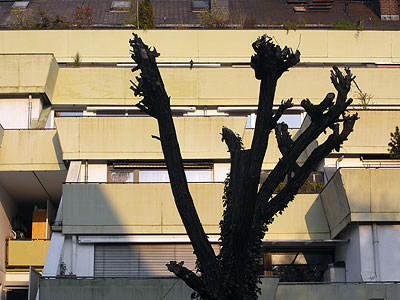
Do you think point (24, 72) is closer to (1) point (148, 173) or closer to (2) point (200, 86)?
(2) point (200, 86)

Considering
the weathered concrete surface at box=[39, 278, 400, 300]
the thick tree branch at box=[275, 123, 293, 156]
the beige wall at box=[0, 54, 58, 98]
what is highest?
the beige wall at box=[0, 54, 58, 98]

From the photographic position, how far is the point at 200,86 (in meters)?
31.2

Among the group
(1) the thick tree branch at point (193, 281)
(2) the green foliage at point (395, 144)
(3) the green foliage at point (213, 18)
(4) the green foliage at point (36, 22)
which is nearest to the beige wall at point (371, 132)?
(2) the green foliage at point (395, 144)

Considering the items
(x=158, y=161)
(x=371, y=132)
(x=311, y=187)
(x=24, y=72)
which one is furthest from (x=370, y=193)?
(x=24, y=72)

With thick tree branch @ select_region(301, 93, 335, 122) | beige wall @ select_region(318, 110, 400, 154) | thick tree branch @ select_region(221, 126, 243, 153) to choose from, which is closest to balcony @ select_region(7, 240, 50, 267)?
beige wall @ select_region(318, 110, 400, 154)

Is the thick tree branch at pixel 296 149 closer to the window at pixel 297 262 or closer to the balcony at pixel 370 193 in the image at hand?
the balcony at pixel 370 193

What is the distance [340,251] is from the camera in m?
26.0

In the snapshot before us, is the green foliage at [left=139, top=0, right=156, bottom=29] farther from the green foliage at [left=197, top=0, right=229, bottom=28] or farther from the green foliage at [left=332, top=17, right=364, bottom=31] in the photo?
the green foliage at [left=332, top=17, right=364, bottom=31]

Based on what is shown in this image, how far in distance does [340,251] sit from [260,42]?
1168 centimetres

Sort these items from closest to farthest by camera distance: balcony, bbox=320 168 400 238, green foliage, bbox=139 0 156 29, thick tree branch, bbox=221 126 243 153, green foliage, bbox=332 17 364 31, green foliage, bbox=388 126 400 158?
thick tree branch, bbox=221 126 243 153 < balcony, bbox=320 168 400 238 < green foliage, bbox=388 126 400 158 < green foliage, bbox=332 17 364 31 < green foliage, bbox=139 0 156 29

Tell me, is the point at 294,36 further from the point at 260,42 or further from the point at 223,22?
the point at 260,42

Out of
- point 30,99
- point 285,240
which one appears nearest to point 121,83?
point 30,99

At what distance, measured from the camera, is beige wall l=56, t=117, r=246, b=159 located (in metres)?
27.5

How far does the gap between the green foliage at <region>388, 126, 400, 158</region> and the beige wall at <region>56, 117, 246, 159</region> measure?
4176mm
